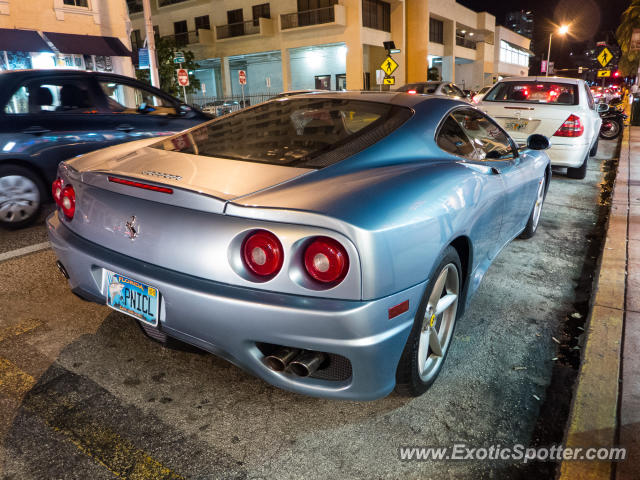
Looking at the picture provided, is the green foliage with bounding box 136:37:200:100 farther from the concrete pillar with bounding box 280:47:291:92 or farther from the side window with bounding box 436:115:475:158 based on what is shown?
the side window with bounding box 436:115:475:158

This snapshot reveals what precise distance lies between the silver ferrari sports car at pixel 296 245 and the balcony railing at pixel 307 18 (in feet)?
A: 106

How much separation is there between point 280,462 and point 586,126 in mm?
7443

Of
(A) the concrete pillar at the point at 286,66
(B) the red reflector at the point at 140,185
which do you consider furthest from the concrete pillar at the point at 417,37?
(B) the red reflector at the point at 140,185

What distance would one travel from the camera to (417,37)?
4069 cm

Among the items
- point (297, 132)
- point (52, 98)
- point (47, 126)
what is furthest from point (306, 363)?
point (52, 98)

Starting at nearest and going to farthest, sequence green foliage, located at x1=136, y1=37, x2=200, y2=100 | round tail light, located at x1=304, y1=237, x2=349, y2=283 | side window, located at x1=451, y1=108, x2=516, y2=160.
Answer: round tail light, located at x1=304, y1=237, x2=349, y2=283 < side window, located at x1=451, y1=108, x2=516, y2=160 < green foliage, located at x1=136, y1=37, x2=200, y2=100

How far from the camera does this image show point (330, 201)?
1.94 meters

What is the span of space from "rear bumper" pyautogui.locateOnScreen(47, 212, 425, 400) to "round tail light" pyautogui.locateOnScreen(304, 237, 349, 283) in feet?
0.30

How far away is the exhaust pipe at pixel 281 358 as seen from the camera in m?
1.96

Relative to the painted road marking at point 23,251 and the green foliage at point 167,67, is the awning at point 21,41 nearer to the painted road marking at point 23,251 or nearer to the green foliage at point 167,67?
the painted road marking at point 23,251

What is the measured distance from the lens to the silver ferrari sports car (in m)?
1.88

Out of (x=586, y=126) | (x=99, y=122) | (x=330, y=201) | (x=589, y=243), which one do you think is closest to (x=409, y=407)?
(x=330, y=201)

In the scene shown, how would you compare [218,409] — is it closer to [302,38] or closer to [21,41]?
[21,41]

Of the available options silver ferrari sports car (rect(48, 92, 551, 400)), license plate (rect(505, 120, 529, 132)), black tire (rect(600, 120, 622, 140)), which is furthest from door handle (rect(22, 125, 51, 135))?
black tire (rect(600, 120, 622, 140))
